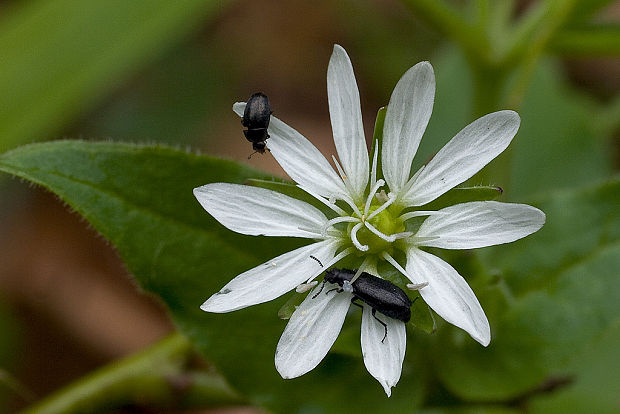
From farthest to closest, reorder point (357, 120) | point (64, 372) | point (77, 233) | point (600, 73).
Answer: point (600, 73)
point (77, 233)
point (64, 372)
point (357, 120)

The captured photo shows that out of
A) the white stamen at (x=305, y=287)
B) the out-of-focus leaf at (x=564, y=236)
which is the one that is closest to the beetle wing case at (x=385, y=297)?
the white stamen at (x=305, y=287)

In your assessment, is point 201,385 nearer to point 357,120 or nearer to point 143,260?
point 143,260

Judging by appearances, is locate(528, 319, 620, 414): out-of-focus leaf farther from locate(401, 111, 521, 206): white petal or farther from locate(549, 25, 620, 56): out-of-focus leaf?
locate(401, 111, 521, 206): white petal

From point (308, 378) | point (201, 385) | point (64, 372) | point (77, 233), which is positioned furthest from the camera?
point (77, 233)

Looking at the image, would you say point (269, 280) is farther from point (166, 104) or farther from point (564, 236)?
point (166, 104)

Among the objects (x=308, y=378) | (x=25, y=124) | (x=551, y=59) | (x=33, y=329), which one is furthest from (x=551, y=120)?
(x=33, y=329)

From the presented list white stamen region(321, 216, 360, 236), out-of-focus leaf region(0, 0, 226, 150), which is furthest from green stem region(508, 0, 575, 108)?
out-of-focus leaf region(0, 0, 226, 150)

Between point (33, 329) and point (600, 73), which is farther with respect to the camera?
point (600, 73)
